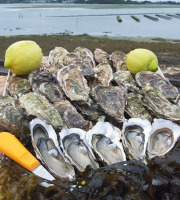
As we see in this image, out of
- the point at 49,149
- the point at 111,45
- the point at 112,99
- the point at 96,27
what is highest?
the point at 112,99

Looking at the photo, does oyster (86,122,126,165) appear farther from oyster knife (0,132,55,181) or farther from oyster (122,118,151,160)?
oyster knife (0,132,55,181)

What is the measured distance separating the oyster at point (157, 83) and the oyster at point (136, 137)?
562 mm

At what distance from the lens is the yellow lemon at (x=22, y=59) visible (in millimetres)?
2600

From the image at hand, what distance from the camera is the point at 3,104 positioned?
2156 millimetres

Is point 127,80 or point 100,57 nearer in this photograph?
point 127,80

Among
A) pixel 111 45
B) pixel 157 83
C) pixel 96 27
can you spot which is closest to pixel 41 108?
pixel 157 83

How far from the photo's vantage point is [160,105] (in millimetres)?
2250

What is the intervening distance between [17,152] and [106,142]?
55cm

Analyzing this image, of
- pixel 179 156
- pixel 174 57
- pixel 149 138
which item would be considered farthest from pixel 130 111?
pixel 174 57

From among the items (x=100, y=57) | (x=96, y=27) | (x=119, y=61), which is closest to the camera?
(x=119, y=61)

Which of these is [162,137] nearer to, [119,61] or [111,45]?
[119,61]

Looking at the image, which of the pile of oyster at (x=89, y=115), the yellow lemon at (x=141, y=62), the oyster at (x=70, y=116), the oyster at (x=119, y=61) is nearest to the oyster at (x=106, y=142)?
the pile of oyster at (x=89, y=115)

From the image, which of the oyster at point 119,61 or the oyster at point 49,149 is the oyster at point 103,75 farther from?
the oyster at point 49,149

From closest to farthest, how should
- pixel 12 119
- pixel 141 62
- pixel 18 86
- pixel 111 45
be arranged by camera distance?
pixel 12 119 < pixel 18 86 < pixel 141 62 < pixel 111 45
